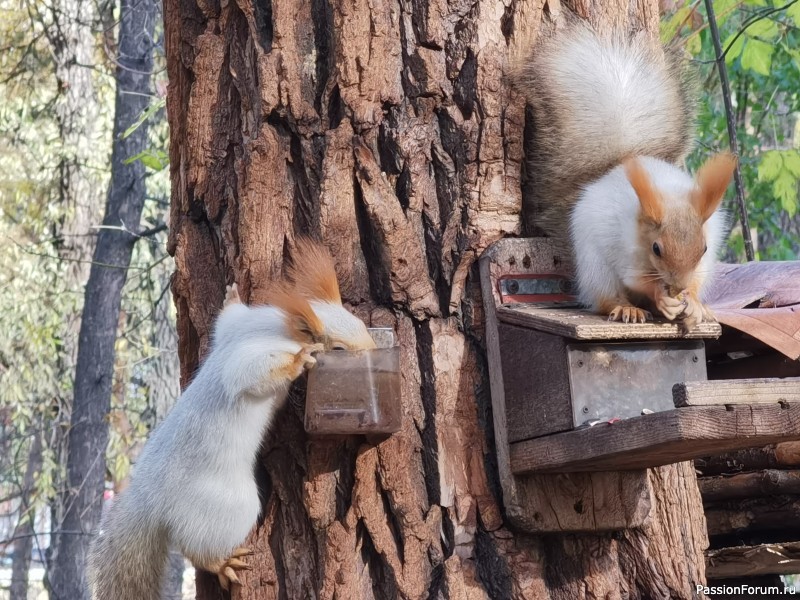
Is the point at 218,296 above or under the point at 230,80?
under

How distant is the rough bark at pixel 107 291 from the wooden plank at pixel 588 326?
4.71 metres

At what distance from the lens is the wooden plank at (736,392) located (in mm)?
1283

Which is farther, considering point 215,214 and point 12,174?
point 12,174

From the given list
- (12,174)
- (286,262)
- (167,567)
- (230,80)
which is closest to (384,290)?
(286,262)

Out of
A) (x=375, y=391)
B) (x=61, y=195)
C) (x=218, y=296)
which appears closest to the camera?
(x=375, y=391)

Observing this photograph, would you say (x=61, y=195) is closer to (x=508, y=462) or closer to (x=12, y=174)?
(x=12, y=174)

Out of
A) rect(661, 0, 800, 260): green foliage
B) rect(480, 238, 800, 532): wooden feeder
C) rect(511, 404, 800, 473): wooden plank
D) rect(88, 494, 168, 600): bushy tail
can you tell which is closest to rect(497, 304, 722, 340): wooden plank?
rect(480, 238, 800, 532): wooden feeder

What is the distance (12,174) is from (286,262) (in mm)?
6180

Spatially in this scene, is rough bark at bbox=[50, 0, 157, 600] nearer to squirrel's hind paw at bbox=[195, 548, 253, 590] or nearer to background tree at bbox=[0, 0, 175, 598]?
background tree at bbox=[0, 0, 175, 598]

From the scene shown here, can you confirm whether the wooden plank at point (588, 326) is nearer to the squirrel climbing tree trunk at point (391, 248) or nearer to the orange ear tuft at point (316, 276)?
the squirrel climbing tree trunk at point (391, 248)

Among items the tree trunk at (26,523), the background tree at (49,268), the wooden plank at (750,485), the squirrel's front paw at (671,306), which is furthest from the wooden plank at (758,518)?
the tree trunk at (26,523)

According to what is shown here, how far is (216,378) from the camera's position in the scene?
5.05 feet

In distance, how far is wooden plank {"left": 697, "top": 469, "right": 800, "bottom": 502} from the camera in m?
2.19

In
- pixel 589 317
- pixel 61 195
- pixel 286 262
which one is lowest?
pixel 589 317
